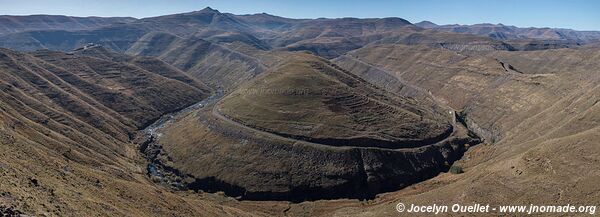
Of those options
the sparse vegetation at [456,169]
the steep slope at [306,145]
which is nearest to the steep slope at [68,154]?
the steep slope at [306,145]

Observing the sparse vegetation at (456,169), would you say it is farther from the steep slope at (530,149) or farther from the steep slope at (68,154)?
the steep slope at (68,154)

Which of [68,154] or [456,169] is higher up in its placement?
[68,154]

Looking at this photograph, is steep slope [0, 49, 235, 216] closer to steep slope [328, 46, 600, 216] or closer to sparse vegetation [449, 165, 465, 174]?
steep slope [328, 46, 600, 216]

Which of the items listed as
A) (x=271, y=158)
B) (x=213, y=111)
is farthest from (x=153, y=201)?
(x=213, y=111)

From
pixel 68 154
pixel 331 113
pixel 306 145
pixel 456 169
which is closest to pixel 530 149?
pixel 456 169

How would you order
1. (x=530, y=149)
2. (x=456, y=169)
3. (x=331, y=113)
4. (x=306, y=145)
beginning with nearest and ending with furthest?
(x=530, y=149), (x=456, y=169), (x=306, y=145), (x=331, y=113)

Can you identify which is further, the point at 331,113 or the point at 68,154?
the point at 331,113

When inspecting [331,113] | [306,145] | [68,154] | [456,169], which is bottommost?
[456,169]

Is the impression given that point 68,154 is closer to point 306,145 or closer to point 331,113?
point 306,145

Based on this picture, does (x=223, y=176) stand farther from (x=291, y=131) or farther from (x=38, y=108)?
(x=38, y=108)
